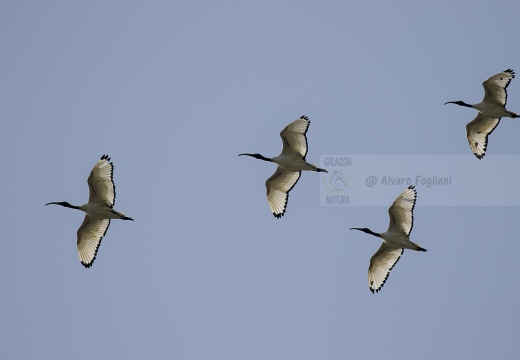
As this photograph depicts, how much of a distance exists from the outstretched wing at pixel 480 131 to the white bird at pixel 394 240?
483 centimetres

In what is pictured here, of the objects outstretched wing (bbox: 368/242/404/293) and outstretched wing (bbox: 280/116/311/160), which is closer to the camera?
outstretched wing (bbox: 368/242/404/293)

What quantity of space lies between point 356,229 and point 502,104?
19.6ft

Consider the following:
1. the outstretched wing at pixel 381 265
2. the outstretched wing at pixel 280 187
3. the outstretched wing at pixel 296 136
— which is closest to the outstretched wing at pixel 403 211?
the outstretched wing at pixel 381 265

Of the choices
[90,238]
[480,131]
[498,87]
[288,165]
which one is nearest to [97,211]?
[90,238]

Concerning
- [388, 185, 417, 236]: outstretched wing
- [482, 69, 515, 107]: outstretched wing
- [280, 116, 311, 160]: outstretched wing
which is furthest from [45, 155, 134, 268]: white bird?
[482, 69, 515, 107]: outstretched wing

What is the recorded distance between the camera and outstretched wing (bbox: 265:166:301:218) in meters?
31.7

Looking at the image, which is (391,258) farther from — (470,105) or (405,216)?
(470,105)

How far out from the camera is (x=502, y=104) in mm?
30922

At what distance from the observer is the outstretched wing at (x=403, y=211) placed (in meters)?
28.0

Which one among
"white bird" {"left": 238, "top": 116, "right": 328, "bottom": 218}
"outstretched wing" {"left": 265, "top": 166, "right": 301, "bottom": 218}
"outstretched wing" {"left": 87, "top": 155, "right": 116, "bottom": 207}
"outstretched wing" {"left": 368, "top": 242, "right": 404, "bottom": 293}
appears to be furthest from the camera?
"outstretched wing" {"left": 265, "top": 166, "right": 301, "bottom": 218}

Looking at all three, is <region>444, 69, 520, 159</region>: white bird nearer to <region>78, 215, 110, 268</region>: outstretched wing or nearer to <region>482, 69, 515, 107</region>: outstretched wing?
<region>482, 69, 515, 107</region>: outstretched wing

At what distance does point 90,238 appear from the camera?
30.0 metres

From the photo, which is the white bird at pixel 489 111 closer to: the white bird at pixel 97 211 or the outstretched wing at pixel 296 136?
the outstretched wing at pixel 296 136

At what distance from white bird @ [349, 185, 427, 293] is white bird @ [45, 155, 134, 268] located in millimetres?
7267
